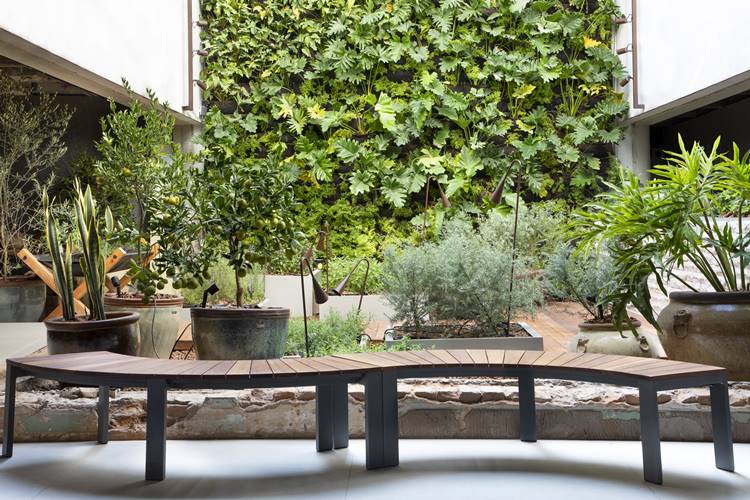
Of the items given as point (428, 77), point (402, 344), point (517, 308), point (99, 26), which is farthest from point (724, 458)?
point (428, 77)

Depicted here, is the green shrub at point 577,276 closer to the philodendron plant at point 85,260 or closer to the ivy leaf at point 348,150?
the philodendron plant at point 85,260

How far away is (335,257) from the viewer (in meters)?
8.02

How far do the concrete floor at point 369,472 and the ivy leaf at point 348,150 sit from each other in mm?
5372

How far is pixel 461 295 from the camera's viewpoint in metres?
4.39

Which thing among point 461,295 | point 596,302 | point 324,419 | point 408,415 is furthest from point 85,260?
point 596,302

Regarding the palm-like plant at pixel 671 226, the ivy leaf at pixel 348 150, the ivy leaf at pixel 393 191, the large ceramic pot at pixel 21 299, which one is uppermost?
the ivy leaf at pixel 348 150

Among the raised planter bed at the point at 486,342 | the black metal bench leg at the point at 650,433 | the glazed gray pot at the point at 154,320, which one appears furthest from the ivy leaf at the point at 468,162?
the black metal bench leg at the point at 650,433

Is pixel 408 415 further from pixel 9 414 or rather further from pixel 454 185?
pixel 454 185

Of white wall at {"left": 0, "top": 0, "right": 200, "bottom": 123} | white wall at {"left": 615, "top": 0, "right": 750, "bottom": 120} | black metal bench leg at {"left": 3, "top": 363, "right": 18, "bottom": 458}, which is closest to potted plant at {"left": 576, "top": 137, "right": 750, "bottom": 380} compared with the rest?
white wall at {"left": 615, "top": 0, "right": 750, "bottom": 120}

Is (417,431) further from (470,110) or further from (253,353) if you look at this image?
(470,110)

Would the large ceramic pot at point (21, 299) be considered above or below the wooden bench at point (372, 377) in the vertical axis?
above

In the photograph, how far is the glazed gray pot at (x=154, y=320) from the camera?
3766 mm

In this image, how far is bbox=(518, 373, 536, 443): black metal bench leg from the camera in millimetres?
2830

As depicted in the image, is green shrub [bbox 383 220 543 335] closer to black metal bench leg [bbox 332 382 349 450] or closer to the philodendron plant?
black metal bench leg [bbox 332 382 349 450]
